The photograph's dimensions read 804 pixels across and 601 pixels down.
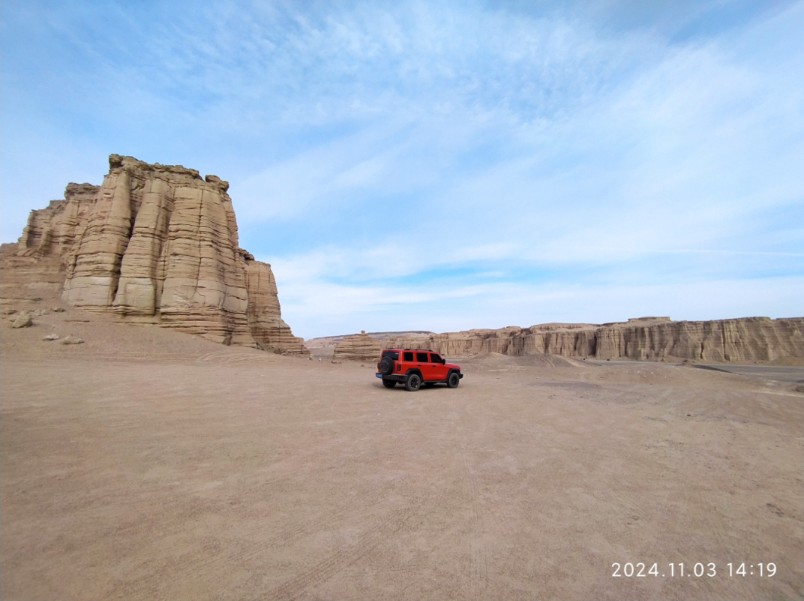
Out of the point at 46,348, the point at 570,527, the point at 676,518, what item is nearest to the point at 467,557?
the point at 570,527

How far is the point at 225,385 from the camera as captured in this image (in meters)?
13.3

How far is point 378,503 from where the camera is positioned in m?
4.54

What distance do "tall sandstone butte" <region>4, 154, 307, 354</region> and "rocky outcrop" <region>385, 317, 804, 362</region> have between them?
216 feet

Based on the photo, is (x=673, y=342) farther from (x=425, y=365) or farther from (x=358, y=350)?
(x=425, y=365)

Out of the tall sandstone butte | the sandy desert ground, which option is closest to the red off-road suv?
the sandy desert ground

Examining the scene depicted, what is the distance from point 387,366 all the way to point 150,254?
70.1 ft

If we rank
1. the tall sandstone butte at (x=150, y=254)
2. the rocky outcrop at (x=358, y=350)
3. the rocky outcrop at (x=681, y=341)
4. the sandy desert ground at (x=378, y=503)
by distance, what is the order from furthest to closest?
the rocky outcrop at (x=681, y=341)
the rocky outcrop at (x=358, y=350)
the tall sandstone butte at (x=150, y=254)
the sandy desert ground at (x=378, y=503)

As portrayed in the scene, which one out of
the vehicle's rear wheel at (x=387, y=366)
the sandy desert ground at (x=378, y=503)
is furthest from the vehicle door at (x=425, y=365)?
the sandy desert ground at (x=378, y=503)

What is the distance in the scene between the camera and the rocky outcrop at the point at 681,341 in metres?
51.3

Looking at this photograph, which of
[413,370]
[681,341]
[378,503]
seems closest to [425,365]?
[413,370]

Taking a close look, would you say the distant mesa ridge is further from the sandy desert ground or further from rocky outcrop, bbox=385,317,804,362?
the sandy desert ground

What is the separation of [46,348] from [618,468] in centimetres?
2383

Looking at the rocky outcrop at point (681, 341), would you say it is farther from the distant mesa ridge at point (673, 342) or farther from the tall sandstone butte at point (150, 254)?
the tall sandstone butte at point (150, 254)
